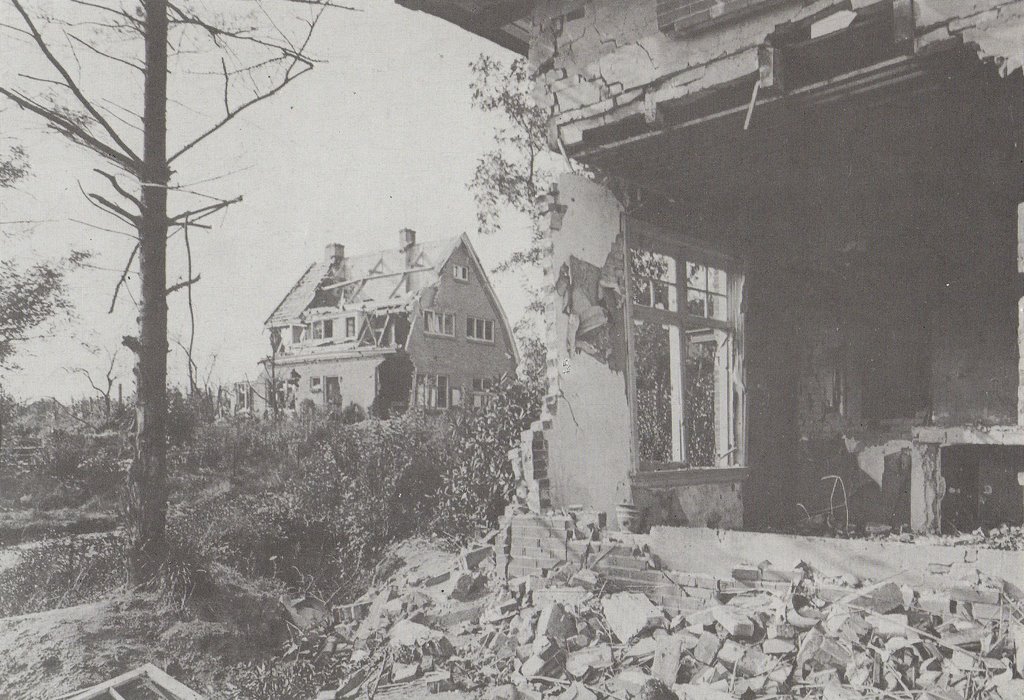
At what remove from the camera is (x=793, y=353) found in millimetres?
9375

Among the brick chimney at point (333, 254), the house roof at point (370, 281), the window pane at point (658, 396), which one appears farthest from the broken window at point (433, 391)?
the window pane at point (658, 396)

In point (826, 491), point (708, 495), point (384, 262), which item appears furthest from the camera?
point (384, 262)

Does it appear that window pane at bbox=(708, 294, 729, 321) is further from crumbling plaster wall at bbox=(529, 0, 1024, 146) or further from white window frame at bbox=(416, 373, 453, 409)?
white window frame at bbox=(416, 373, 453, 409)

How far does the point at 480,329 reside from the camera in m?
29.6

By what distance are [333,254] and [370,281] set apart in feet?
8.90

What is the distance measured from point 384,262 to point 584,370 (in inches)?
950

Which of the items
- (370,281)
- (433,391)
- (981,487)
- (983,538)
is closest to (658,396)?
(981,487)

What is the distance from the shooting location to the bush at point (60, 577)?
267 inches

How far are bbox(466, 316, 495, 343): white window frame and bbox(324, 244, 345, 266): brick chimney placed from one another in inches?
265

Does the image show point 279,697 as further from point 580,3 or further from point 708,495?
point 580,3

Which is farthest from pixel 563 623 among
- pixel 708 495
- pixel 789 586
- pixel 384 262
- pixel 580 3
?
pixel 384 262

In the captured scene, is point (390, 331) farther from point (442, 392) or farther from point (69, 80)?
point (69, 80)

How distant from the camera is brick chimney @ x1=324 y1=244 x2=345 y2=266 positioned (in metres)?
31.3

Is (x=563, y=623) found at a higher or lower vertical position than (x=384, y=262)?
lower
